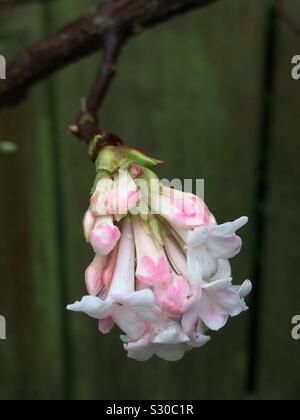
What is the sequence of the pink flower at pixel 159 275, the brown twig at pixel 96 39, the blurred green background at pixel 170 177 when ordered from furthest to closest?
the blurred green background at pixel 170 177
the brown twig at pixel 96 39
the pink flower at pixel 159 275

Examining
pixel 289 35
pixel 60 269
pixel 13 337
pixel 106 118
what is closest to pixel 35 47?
pixel 106 118

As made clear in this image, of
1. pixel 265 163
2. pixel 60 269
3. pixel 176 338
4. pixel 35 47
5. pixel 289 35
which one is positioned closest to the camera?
pixel 176 338

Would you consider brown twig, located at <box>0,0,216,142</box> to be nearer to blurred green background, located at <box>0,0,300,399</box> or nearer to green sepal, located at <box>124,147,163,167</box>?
green sepal, located at <box>124,147,163,167</box>

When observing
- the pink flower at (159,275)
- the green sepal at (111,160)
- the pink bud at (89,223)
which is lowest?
the pink flower at (159,275)

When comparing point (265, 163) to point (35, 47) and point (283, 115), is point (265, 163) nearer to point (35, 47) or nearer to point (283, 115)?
point (283, 115)

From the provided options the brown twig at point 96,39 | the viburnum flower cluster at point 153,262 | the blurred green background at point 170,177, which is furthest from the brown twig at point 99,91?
the blurred green background at point 170,177

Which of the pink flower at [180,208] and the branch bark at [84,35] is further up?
the branch bark at [84,35]

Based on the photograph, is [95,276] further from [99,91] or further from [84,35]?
Answer: [84,35]

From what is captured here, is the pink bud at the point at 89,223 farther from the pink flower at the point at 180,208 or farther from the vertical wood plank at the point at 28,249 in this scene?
the vertical wood plank at the point at 28,249
